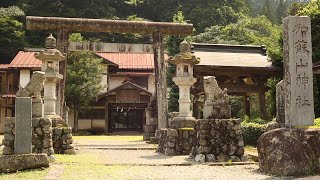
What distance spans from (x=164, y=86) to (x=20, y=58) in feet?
68.2

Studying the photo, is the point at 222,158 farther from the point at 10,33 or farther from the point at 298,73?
the point at 10,33

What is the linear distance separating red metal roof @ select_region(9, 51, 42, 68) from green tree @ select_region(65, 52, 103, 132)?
319cm

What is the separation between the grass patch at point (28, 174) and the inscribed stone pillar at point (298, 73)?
565 centimetres

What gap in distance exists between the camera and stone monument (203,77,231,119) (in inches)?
463

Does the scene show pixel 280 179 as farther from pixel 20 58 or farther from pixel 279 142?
pixel 20 58

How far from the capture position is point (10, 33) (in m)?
39.7

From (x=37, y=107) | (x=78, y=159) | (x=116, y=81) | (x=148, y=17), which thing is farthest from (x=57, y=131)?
(x=148, y=17)

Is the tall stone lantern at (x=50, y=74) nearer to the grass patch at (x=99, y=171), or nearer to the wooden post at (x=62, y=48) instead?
the wooden post at (x=62, y=48)

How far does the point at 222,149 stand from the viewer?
11.4m

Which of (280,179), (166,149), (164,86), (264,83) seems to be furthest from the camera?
(264,83)

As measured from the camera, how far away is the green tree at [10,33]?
3928 cm

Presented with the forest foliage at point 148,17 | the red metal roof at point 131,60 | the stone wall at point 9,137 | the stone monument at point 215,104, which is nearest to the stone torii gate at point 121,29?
the stone wall at point 9,137

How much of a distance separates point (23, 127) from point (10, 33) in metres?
34.0

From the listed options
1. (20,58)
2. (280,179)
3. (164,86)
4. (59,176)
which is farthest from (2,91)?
(280,179)
